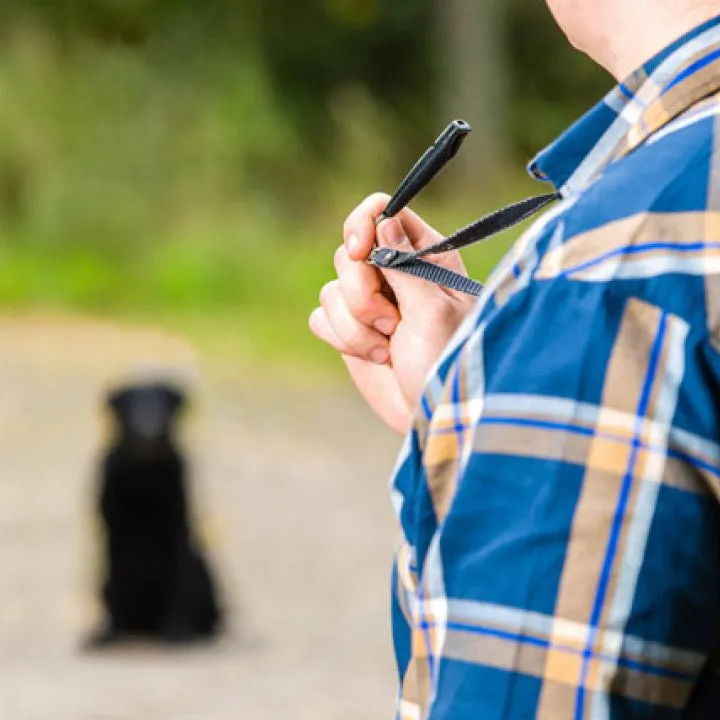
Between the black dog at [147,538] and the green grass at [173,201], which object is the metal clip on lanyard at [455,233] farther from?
the green grass at [173,201]

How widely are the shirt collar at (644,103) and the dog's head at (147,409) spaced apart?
5.13 m

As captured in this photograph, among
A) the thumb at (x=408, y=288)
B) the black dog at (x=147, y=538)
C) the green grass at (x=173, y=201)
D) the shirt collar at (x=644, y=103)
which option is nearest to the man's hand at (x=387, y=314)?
the thumb at (x=408, y=288)

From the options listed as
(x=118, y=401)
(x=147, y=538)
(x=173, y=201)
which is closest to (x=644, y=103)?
(x=147, y=538)

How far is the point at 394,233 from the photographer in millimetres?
1385

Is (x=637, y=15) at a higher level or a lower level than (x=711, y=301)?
higher

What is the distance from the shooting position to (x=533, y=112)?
69.1 feet

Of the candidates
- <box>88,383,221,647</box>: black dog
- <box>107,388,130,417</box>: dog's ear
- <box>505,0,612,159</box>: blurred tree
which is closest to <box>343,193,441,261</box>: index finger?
<box>88,383,221,647</box>: black dog

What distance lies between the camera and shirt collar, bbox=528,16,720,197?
1076mm

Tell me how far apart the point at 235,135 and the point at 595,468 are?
47.9 ft

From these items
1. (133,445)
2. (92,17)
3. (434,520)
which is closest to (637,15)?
(434,520)

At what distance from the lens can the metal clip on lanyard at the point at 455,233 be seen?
4.09 feet

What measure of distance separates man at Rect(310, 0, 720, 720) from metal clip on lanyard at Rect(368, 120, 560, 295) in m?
0.20

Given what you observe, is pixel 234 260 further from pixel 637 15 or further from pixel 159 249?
pixel 637 15

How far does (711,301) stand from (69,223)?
1278 cm
